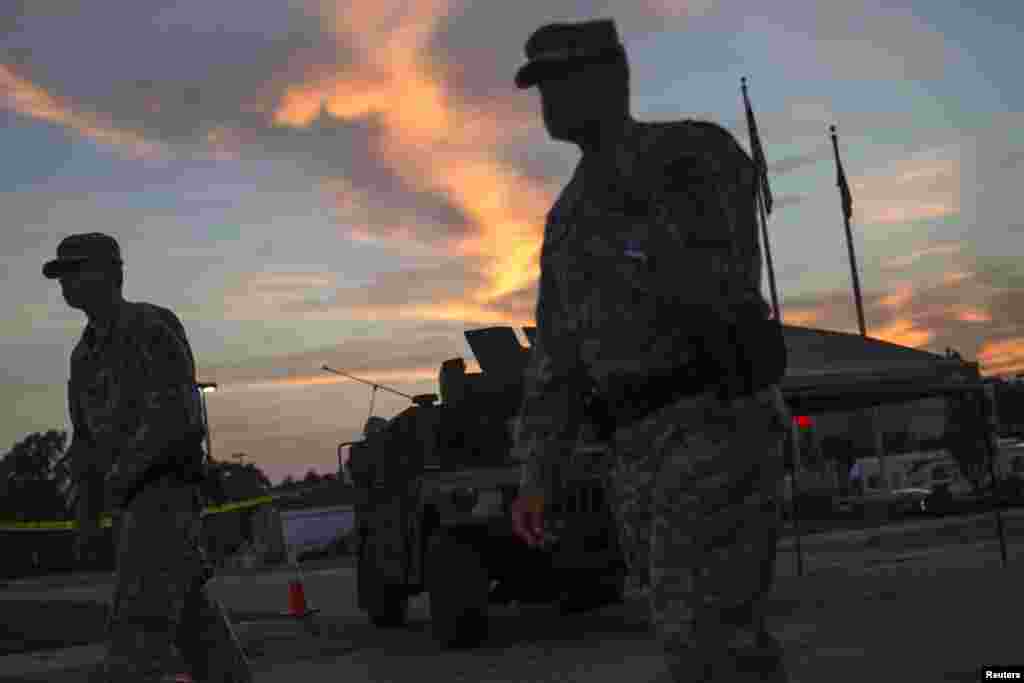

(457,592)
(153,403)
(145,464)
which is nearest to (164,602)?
(145,464)

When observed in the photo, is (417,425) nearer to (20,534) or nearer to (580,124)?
(580,124)

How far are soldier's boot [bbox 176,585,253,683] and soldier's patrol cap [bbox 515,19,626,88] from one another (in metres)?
2.69

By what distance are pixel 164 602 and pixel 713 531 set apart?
2564 mm

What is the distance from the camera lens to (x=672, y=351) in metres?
3.41

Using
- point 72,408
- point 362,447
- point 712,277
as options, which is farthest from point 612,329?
point 362,447

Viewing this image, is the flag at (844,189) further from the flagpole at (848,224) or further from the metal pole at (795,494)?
the metal pole at (795,494)

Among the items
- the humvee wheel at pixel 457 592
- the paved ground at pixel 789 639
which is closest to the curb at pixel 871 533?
the paved ground at pixel 789 639

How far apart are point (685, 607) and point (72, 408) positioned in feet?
11.0

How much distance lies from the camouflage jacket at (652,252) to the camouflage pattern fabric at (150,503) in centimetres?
210

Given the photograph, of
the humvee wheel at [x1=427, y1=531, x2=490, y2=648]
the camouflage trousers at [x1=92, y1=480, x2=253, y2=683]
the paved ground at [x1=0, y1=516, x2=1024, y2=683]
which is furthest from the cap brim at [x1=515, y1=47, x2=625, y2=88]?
the humvee wheel at [x1=427, y1=531, x2=490, y2=648]

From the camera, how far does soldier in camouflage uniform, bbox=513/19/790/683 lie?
3350mm

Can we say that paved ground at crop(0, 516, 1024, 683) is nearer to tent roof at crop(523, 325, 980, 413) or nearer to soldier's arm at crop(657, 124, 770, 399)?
tent roof at crop(523, 325, 980, 413)

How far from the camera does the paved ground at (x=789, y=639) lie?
867cm

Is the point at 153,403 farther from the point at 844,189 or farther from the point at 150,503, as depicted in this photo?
the point at 844,189
